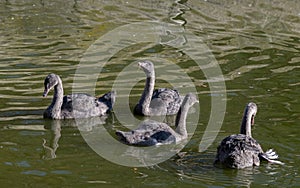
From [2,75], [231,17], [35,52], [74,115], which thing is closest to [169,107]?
[74,115]

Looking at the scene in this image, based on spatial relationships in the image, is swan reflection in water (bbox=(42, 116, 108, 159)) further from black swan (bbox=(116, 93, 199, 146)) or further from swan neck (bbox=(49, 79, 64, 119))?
black swan (bbox=(116, 93, 199, 146))

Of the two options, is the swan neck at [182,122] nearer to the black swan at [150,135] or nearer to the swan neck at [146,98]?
the black swan at [150,135]

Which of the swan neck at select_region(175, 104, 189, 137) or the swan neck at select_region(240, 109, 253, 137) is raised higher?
the swan neck at select_region(240, 109, 253, 137)

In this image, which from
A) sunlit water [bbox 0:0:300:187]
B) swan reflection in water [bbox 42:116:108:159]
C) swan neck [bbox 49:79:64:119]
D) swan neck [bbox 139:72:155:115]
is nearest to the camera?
sunlit water [bbox 0:0:300:187]

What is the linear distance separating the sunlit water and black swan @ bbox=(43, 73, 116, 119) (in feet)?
0.58

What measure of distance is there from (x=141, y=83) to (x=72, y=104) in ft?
7.29

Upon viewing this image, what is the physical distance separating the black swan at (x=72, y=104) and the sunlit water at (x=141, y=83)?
0.18 m

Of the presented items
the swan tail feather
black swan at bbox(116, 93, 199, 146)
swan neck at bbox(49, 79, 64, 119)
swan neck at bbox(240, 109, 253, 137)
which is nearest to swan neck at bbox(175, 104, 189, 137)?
black swan at bbox(116, 93, 199, 146)

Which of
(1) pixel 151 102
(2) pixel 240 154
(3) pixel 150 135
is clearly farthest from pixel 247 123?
(1) pixel 151 102

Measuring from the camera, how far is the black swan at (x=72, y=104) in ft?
38.7

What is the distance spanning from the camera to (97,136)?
36.2 ft

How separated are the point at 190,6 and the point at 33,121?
406 inches

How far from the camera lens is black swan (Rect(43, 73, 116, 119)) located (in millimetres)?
11805

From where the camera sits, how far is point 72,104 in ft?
39.2
